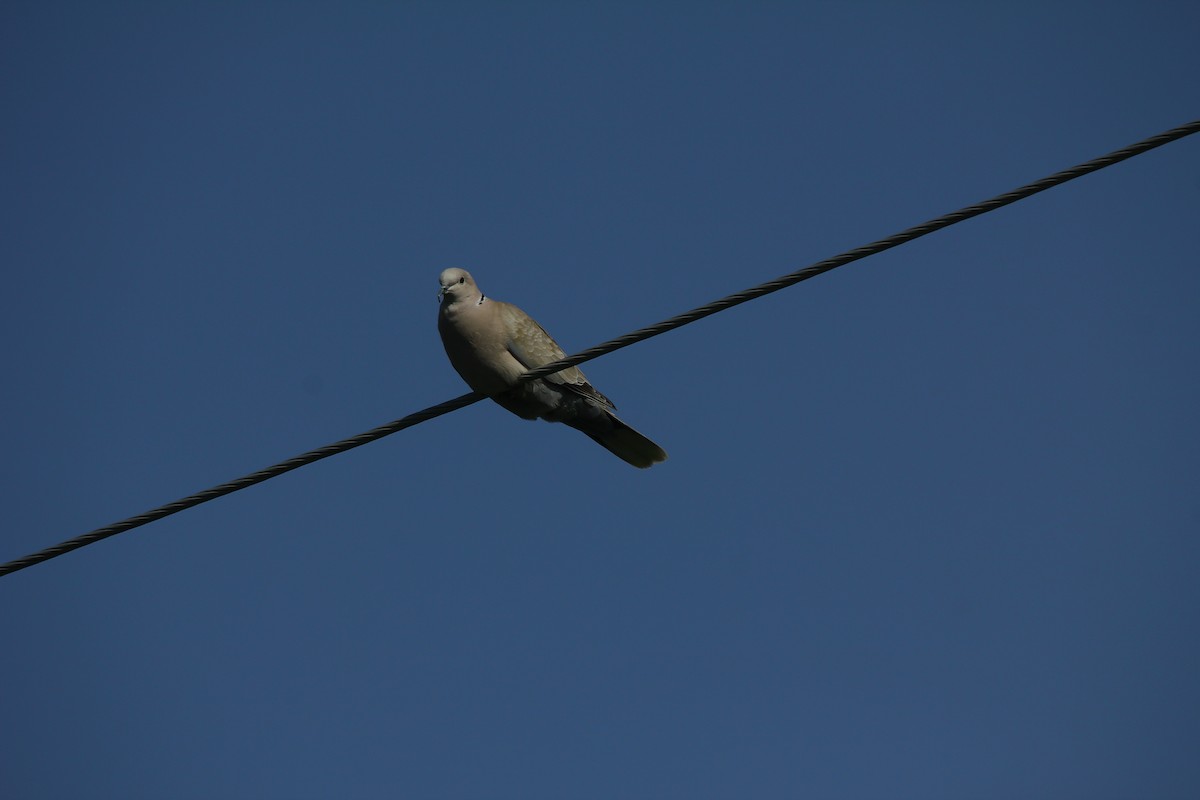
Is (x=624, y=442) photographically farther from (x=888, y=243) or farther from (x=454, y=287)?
(x=888, y=243)

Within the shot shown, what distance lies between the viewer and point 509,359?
6.40m

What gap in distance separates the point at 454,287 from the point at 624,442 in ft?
4.33

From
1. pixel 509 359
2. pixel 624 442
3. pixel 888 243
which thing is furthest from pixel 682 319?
pixel 624 442

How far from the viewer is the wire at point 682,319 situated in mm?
4398

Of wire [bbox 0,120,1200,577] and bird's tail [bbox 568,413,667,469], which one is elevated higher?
bird's tail [bbox 568,413,667,469]

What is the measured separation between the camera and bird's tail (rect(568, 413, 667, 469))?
691cm

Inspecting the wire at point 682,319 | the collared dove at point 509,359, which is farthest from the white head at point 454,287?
the wire at point 682,319

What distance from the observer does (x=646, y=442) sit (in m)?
6.93

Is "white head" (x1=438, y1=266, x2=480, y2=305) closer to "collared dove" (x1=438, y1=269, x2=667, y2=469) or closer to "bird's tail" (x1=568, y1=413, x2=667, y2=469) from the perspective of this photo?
"collared dove" (x1=438, y1=269, x2=667, y2=469)

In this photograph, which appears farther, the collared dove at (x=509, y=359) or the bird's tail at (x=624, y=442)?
the bird's tail at (x=624, y=442)

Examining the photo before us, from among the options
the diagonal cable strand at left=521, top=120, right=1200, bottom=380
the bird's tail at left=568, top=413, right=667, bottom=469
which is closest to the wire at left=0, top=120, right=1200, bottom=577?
the diagonal cable strand at left=521, top=120, right=1200, bottom=380

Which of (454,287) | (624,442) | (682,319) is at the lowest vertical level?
(682,319)

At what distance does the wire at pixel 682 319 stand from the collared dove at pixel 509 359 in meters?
1.22

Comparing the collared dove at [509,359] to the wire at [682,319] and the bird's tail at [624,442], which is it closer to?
the bird's tail at [624,442]
